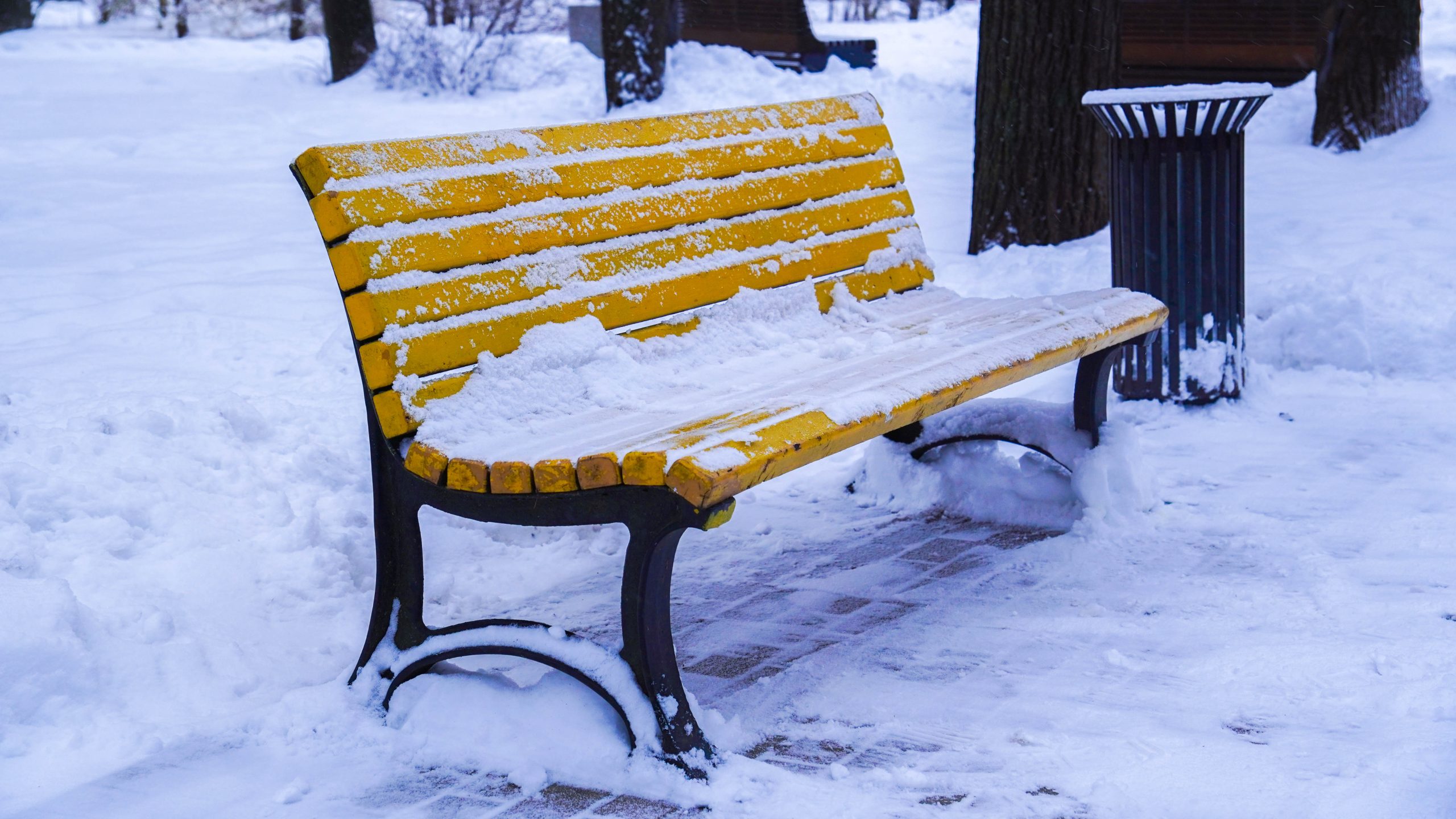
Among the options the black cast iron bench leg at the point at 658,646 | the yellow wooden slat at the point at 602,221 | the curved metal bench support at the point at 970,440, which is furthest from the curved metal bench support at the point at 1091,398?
the black cast iron bench leg at the point at 658,646

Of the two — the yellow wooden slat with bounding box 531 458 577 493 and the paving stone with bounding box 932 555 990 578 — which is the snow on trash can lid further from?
the yellow wooden slat with bounding box 531 458 577 493

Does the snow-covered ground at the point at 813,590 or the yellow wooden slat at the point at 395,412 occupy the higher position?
the yellow wooden slat at the point at 395,412

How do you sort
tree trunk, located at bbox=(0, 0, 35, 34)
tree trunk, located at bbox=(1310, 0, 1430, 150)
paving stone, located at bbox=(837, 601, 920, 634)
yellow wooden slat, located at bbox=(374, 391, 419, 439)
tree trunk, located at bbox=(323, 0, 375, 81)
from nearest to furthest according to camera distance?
yellow wooden slat, located at bbox=(374, 391, 419, 439) < paving stone, located at bbox=(837, 601, 920, 634) < tree trunk, located at bbox=(1310, 0, 1430, 150) < tree trunk, located at bbox=(323, 0, 375, 81) < tree trunk, located at bbox=(0, 0, 35, 34)

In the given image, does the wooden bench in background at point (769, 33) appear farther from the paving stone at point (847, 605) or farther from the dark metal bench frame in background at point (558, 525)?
the dark metal bench frame in background at point (558, 525)

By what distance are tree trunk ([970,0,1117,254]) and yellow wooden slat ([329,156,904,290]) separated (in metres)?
2.24

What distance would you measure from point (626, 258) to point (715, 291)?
287mm

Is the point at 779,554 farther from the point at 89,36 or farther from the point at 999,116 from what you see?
the point at 89,36

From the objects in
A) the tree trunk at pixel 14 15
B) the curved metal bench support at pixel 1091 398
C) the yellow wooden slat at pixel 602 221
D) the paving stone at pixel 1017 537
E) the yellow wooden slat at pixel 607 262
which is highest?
the tree trunk at pixel 14 15

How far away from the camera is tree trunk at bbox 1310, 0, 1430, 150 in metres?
7.05

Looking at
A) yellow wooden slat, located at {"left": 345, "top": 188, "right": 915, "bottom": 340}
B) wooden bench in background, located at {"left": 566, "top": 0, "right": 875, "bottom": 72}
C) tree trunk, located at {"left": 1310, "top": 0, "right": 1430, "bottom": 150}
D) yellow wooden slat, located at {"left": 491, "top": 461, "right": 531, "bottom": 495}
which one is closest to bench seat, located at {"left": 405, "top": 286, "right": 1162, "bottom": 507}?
yellow wooden slat, located at {"left": 491, "top": 461, "right": 531, "bottom": 495}

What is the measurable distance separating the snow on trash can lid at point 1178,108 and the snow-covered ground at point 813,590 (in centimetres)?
94

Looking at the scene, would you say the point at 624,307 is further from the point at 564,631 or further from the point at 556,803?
the point at 556,803

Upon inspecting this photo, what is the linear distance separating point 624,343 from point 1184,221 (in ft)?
7.34

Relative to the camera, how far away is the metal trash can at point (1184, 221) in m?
4.11
